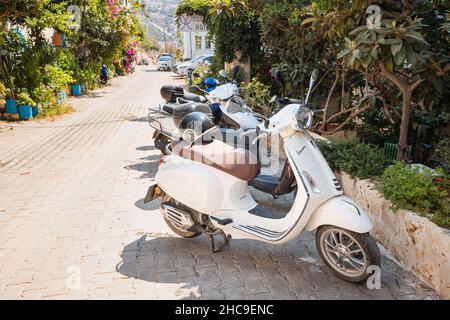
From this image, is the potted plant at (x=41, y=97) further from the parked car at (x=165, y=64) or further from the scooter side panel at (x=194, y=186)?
the parked car at (x=165, y=64)

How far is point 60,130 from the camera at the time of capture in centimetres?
974

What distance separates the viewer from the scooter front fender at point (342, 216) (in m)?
2.91

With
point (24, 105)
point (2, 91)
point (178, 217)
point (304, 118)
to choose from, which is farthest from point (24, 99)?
point (304, 118)

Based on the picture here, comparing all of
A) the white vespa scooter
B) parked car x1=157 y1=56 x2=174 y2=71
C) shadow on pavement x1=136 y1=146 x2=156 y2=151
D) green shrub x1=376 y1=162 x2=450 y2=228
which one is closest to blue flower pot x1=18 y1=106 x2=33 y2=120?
shadow on pavement x1=136 y1=146 x2=156 y2=151

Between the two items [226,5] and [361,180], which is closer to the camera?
[361,180]

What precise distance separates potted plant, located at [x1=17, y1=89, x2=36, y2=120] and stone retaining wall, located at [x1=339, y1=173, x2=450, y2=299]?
30.2 ft

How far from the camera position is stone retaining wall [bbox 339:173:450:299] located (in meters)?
2.89

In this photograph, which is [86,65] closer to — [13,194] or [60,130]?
[60,130]

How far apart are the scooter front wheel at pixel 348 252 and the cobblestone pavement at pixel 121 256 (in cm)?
12

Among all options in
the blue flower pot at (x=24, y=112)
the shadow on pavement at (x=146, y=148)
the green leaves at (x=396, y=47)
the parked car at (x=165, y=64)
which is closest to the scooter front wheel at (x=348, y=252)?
the green leaves at (x=396, y=47)

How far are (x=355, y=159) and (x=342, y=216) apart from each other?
4.80 feet

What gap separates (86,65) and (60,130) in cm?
1000

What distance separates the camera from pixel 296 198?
10.6ft
